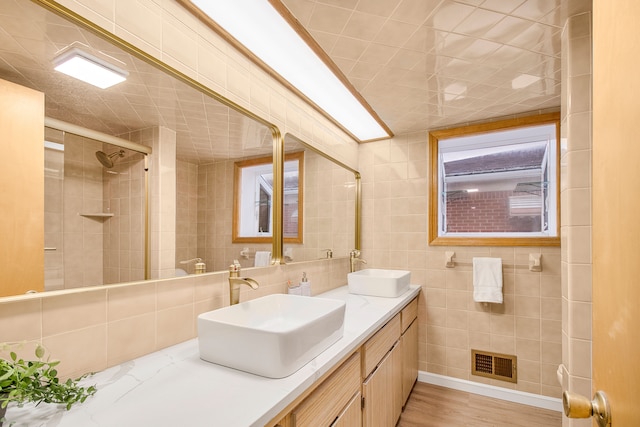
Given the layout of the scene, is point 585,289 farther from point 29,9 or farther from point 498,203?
point 29,9

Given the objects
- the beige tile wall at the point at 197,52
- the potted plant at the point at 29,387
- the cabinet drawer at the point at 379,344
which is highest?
the beige tile wall at the point at 197,52

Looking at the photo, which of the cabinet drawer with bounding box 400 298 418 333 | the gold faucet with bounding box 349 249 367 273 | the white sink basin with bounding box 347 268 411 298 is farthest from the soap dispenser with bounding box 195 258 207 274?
the gold faucet with bounding box 349 249 367 273

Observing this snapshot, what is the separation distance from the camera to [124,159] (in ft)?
3.28

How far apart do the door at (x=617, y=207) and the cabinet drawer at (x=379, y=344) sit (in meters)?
0.95

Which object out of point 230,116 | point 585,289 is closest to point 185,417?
point 230,116

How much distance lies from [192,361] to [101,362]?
258 mm

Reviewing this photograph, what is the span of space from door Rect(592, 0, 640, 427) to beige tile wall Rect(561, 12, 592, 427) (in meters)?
0.96

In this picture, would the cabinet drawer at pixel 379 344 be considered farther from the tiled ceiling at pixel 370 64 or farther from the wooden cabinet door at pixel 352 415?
the tiled ceiling at pixel 370 64

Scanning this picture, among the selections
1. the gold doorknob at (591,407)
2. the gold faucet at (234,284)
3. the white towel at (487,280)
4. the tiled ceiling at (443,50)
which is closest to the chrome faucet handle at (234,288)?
the gold faucet at (234,284)

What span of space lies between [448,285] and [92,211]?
252 cm

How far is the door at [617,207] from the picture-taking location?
0.42m

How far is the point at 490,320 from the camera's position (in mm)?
2434

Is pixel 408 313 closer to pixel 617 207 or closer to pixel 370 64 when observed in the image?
pixel 370 64

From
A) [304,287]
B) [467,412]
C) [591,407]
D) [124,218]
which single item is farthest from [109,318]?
[467,412]
